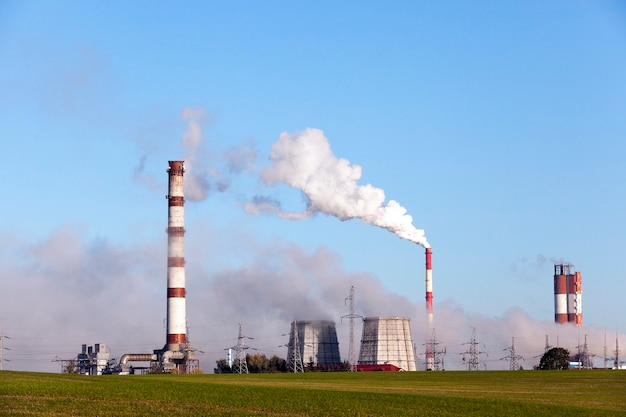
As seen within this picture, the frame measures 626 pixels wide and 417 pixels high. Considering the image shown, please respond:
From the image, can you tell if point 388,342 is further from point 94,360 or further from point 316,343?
point 94,360

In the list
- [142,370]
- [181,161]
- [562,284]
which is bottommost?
[142,370]

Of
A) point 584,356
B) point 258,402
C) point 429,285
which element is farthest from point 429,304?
point 258,402

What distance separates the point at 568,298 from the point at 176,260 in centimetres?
6950

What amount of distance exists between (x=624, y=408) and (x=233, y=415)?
1673 centimetres

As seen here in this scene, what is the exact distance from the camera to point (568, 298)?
15550cm

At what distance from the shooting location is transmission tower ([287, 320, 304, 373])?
419 feet

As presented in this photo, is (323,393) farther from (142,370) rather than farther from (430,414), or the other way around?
(142,370)

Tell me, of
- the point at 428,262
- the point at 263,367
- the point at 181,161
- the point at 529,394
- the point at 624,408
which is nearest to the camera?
the point at 624,408

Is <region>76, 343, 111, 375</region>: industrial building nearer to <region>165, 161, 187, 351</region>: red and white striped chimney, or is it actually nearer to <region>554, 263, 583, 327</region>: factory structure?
<region>165, 161, 187, 351</region>: red and white striped chimney

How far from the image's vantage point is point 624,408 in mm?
40531

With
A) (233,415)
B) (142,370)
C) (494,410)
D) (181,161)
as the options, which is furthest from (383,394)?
(142,370)

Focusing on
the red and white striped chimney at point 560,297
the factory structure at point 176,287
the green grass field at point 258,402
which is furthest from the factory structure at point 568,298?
the green grass field at point 258,402

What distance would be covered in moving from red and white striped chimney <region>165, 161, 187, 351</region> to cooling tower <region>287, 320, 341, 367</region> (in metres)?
→ 21.4

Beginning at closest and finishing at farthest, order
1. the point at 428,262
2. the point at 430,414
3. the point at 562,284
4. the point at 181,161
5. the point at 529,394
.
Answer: the point at 430,414 < the point at 529,394 < the point at 181,161 < the point at 428,262 < the point at 562,284
